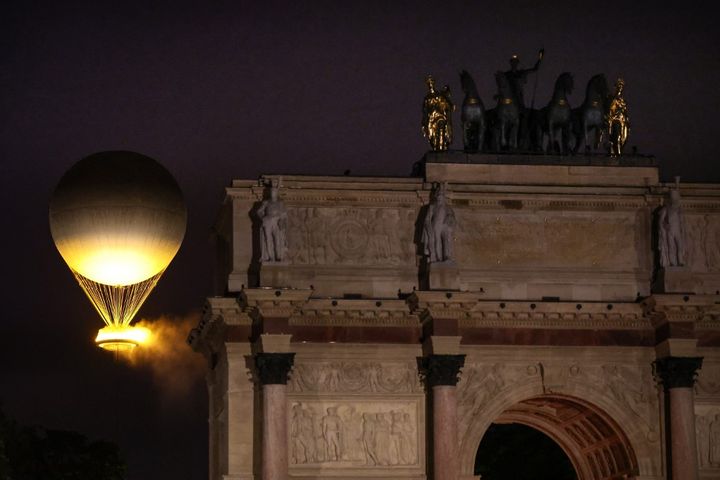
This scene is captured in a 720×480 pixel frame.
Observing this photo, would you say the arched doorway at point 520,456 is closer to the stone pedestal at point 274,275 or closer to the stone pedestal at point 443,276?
the stone pedestal at point 443,276

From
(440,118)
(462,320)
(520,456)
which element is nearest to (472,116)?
(440,118)

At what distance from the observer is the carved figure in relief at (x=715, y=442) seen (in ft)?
162

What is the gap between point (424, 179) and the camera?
163 ft

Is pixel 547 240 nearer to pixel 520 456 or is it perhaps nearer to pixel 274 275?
pixel 274 275

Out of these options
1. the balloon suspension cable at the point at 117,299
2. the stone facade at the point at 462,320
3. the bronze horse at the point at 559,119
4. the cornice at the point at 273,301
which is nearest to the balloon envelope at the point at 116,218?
the balloon suspension cable at the point at 117,299

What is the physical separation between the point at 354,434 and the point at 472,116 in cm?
743

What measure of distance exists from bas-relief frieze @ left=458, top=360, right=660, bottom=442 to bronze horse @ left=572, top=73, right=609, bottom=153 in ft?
16.3

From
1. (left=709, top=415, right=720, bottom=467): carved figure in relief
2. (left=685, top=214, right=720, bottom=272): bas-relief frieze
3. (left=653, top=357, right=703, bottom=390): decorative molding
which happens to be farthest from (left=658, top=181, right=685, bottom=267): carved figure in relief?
(left=709, top=415, right=720, bottom=467): carved figure in relief

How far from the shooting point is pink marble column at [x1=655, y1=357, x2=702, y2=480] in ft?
159

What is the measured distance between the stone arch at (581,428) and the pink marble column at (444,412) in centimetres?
101

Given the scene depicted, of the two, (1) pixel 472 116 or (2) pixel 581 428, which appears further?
Answer: (2) pixel 581 428

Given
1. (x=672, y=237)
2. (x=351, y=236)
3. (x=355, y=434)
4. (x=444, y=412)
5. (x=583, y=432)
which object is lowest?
(x=355, y=434)

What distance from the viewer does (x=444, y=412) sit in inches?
1886

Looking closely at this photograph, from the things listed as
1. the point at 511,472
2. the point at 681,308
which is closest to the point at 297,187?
the point at 681,308
